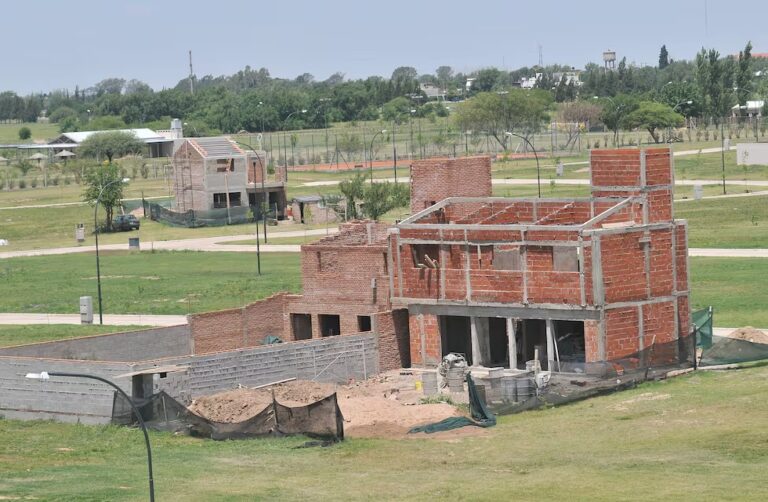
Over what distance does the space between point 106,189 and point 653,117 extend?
86158 mm

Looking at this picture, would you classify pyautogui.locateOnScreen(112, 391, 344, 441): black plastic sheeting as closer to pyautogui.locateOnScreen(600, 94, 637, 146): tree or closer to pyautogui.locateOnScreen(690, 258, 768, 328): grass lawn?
pyautogui.locateOnScreen(690, 258, 768, 328): grass lawn

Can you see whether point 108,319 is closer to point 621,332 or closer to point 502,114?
point 621,332

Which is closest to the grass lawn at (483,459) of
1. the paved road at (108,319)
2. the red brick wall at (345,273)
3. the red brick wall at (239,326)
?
the red brick wall at (239,326)

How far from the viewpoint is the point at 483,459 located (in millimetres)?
39688

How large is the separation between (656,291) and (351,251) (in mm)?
11597

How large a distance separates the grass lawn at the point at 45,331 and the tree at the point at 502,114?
119251 millimetres

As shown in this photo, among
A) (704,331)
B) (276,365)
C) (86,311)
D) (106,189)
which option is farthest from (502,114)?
(276,365)

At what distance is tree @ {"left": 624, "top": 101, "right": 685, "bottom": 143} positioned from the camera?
177 metres

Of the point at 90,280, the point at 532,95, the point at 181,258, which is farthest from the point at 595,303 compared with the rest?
the point at 532,95

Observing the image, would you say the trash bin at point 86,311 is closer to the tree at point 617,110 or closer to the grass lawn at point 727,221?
the grass lawn at point 727,221

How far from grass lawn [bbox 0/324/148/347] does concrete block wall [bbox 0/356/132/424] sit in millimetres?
13084

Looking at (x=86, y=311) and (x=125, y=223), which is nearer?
(x=86, y=311)

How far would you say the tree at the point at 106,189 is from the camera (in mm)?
110812

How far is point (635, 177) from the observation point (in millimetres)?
53125
